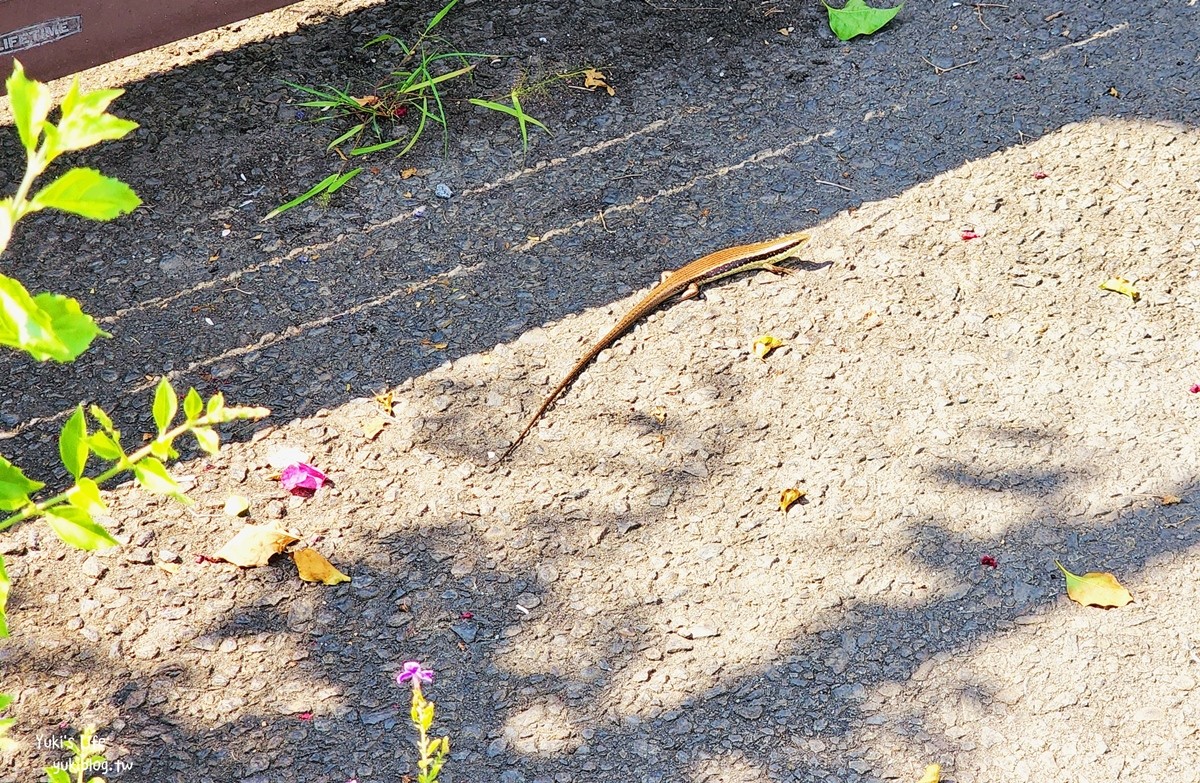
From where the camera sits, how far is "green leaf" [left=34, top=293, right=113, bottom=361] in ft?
3.75

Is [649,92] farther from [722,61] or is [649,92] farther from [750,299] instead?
[750,299]

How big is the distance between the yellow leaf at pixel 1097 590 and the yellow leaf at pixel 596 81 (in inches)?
104

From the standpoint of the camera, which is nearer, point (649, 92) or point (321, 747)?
point (321, 747)

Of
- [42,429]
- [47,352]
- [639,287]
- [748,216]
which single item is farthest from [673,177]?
[47,352]

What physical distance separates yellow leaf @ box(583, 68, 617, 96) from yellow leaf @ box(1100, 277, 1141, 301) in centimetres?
205

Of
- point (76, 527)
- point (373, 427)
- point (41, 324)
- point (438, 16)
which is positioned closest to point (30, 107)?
point (41, 324)

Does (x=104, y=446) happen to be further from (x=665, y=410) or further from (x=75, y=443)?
(x=665, y=410)

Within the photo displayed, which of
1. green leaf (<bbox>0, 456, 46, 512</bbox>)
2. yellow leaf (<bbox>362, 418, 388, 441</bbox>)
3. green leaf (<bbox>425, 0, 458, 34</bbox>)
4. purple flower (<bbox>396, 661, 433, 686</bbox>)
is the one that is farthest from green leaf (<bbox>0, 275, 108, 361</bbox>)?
green leaf (<bbox>425, 0, 458, 34</bbox>)

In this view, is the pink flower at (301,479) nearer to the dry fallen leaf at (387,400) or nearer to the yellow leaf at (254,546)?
the yellow leaf at (254,546)

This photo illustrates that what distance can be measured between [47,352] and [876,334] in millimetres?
2849

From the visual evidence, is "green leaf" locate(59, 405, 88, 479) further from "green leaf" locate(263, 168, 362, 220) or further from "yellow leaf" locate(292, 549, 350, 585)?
"green leaf" locate(263, 168, 362, 220)

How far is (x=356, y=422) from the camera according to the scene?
10.7 ft

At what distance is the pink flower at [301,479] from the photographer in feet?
10.0

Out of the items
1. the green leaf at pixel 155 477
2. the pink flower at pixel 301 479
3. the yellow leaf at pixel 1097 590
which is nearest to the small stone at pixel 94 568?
the pink flower at pixel 301 479
